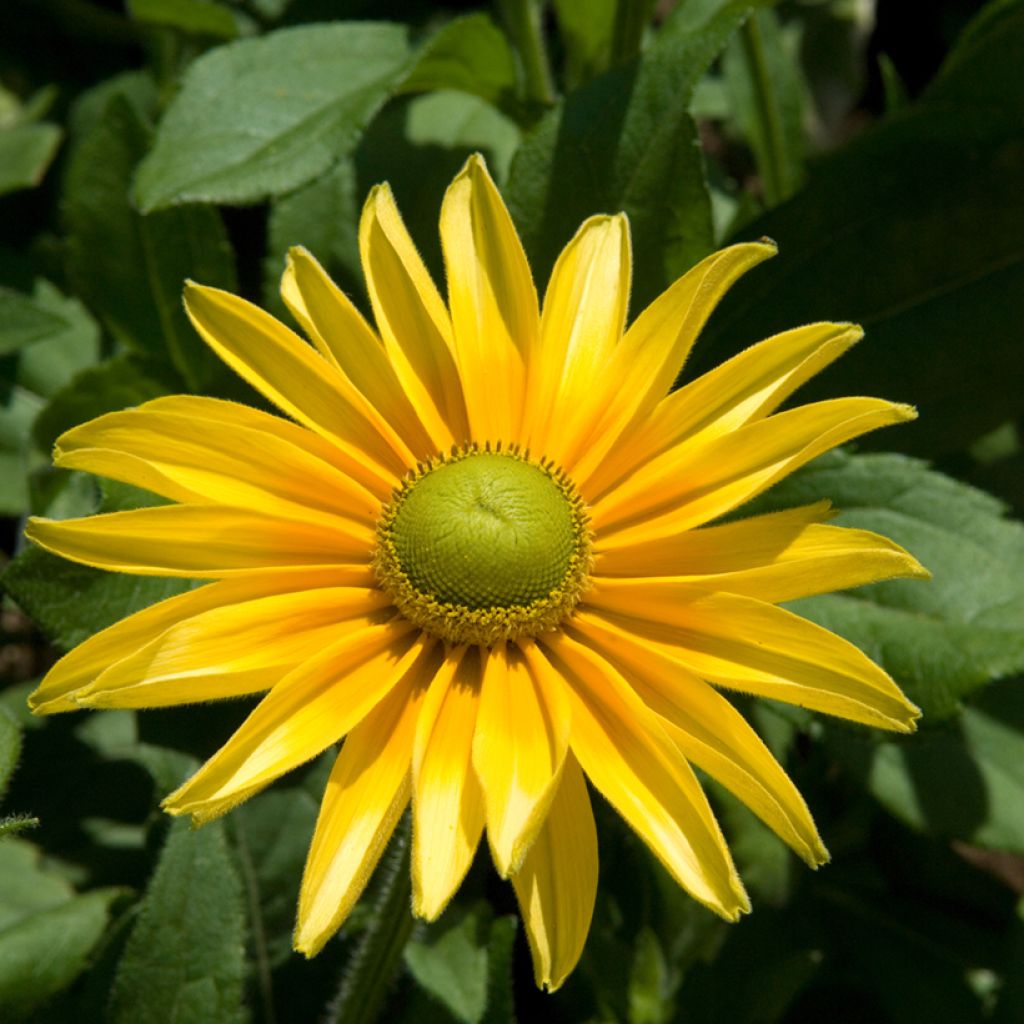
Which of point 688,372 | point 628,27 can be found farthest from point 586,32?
point 688,372

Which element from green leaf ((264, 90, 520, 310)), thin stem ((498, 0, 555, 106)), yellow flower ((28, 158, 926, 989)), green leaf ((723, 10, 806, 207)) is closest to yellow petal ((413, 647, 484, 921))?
yellow flower ((28, 158, 926, 989))

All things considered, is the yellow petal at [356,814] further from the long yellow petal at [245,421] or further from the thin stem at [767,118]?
the thin stem at [767,118]

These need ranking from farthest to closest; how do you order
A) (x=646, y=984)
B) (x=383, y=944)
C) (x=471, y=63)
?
(x=471, y=63) → (x=646, y=984) → (x=383, y=944)

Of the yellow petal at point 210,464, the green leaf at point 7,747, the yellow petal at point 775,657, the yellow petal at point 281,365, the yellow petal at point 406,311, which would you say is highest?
the yellow petal at point 406,311

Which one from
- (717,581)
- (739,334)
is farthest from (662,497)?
(739,334)

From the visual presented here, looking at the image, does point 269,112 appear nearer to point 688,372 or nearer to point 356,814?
point 688,372

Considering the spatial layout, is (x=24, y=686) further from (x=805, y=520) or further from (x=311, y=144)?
(x=805, y=520)

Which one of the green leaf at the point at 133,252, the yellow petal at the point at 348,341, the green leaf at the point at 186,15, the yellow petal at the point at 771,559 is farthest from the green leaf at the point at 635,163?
the green leaf at the point at 186,15
